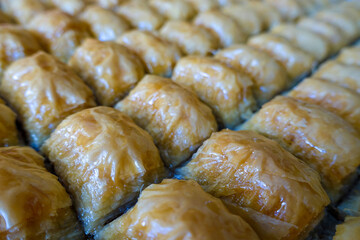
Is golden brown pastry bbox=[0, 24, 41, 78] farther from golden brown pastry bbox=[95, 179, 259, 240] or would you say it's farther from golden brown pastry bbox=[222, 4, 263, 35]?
golden brown pastry bbox=[222, 4, 263, 35]

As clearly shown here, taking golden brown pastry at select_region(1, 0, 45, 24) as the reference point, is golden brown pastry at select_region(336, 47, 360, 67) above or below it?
above

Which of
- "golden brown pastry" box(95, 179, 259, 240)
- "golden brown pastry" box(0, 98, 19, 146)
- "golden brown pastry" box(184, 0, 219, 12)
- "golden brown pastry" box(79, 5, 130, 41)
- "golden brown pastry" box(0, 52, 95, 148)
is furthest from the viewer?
"golden brown pastry" box(184, 0, 219, 12)

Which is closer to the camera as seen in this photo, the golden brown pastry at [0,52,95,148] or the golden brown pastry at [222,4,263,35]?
the golden brown pastry at [0,52,95,148]

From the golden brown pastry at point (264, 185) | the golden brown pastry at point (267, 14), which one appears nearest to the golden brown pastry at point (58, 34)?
the golden brown pastry at point (264, 185)

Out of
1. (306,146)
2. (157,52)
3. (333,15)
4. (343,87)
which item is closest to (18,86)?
(157,52)

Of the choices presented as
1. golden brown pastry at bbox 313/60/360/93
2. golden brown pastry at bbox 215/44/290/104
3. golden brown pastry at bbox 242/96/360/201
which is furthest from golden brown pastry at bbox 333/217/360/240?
golden brown pastry at bbox 313/60/360/93

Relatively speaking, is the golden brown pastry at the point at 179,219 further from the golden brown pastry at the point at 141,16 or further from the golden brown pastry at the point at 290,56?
the golden brown pastry at the point at 141,16
